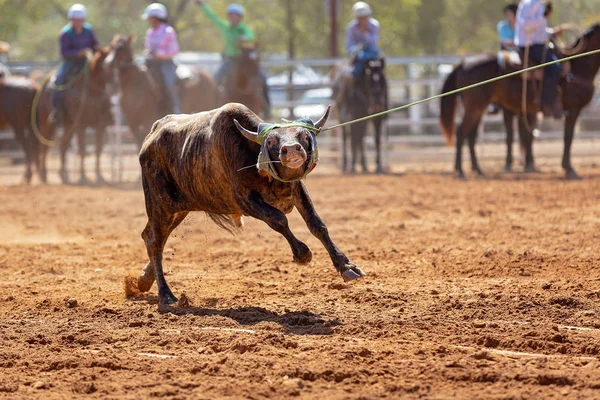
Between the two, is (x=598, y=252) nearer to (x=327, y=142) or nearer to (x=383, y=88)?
(x=383, y=88)

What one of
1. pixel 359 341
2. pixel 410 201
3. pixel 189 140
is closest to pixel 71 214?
pixel 410 201

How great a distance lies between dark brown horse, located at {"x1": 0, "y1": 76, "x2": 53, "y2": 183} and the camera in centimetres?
1827

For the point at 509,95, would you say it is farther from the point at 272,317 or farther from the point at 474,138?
the point at 272,317

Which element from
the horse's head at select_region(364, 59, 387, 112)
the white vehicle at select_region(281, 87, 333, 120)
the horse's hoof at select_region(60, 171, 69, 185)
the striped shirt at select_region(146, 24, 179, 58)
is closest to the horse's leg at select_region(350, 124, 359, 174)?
the horse's head at select_region(364, 59, 387, 112)

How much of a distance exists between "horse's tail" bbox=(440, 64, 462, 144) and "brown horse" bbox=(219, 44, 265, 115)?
353 cm

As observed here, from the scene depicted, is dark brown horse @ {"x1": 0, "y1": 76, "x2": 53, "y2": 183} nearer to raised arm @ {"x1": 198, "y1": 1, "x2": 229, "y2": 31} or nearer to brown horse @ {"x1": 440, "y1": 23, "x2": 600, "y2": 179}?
raised arm @ {"x1": 198, "y1": 1, "x2": 229, "y2": 31}

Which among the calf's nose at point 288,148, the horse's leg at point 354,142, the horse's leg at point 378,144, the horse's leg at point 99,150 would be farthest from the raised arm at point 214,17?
the calf's nose at point 288,148

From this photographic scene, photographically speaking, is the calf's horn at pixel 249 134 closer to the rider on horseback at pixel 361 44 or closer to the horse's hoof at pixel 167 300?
the horse's hoof at pixel 167 300

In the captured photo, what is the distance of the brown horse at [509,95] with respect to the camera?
16.0 metres

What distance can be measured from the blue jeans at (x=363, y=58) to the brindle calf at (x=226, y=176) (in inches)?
441

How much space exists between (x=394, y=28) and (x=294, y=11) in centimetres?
346

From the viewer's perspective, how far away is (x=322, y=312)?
6441 mm

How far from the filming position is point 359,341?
556 centimetres

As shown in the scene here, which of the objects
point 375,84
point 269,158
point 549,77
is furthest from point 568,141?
point 269,158
